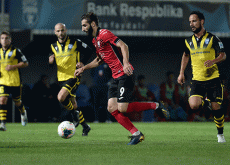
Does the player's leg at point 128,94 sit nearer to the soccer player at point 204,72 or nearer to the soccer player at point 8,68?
the soccer player at point 204,72

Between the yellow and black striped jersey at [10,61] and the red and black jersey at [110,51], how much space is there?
431 cm

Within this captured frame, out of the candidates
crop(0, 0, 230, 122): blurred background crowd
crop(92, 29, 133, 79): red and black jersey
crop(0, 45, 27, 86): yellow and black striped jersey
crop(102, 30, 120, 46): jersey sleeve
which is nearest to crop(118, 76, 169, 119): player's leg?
crop(92, 29, 133, 79): red and black jersey

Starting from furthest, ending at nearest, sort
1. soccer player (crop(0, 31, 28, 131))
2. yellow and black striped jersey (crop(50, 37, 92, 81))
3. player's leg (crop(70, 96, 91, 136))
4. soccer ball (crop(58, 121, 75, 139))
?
soccer player (crop(0, 31, 28, 131))
yellow and black striped jersey (crop(50, 37, 92, 81))
player's leg (crop(70, 96, 91, 136))
soccer ball (crop(58, 121, 75, 139))

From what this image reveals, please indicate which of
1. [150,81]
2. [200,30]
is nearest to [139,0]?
[150,81]

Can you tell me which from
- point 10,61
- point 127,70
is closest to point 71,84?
point 10,61

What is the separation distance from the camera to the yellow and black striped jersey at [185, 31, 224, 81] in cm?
700

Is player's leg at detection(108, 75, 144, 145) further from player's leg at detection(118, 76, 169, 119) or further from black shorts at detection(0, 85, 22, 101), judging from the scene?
black shorts at detection(0, 85, 22, 101)

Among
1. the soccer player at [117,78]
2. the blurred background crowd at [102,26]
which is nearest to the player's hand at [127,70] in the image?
the soccer player at [117,78]

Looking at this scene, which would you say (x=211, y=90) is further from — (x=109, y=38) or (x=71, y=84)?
(x=71, y=84)

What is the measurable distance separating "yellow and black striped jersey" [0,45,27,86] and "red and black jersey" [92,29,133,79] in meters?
4.31

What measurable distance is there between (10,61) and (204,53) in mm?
5328

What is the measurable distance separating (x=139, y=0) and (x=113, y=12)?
3.41 ft

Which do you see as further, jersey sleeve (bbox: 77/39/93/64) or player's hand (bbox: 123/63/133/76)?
jersey sleeve (bbox: 77/39/93/64)

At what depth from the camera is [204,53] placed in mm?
7062
